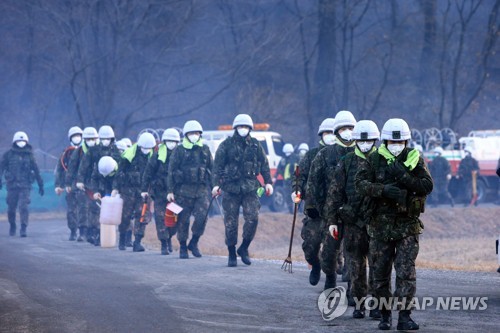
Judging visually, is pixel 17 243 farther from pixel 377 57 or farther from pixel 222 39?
pixel 377 57

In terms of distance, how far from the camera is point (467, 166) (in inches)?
1357

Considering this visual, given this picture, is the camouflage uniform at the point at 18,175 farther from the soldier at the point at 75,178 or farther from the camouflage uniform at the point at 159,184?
the camouflage uniform at the point at 159,184

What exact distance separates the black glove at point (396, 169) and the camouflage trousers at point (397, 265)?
21.7 inches

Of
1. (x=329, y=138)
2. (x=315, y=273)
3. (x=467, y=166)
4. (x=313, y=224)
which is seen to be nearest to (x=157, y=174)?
(x=315, y=273)

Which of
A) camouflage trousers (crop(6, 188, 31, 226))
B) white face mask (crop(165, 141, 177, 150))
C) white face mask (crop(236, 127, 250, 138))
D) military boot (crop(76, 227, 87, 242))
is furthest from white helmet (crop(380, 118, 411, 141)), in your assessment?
camouflage trousers (crop(6, 188, 31, 226))

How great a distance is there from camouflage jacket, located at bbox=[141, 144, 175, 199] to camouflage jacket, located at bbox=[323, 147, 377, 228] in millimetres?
8027

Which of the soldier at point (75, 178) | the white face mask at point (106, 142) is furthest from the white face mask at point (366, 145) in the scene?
the soldier at point (75, 178)

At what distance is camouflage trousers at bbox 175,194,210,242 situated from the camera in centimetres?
1750

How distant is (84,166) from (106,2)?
17.2m

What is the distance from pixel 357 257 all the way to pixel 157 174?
862cm

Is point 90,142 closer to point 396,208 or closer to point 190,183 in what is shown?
point 190,183

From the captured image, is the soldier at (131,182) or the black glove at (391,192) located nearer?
the black glove at (391,192)

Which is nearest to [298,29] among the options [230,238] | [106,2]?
[106,2]

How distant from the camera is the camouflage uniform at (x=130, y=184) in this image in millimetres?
19344
